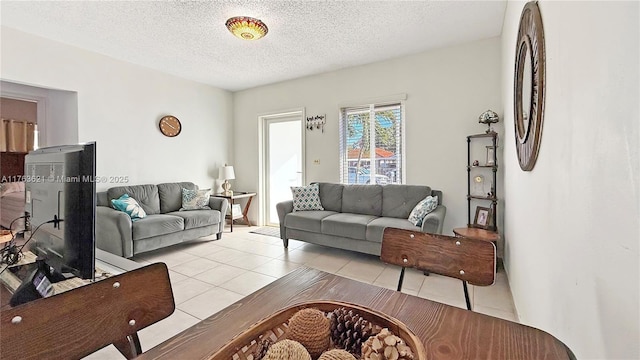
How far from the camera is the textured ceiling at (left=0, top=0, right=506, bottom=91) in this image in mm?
2615

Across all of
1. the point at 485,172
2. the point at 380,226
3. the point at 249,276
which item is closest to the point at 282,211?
the point at 249,276

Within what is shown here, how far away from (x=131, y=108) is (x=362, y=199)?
357cm

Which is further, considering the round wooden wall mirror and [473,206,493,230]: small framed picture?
[473,206,493,230]: small framed picture

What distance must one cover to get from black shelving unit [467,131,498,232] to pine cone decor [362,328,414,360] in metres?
3.07

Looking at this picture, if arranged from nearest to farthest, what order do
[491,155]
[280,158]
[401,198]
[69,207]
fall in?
[69,207] → [491,155] → [401,198] → [280,158]

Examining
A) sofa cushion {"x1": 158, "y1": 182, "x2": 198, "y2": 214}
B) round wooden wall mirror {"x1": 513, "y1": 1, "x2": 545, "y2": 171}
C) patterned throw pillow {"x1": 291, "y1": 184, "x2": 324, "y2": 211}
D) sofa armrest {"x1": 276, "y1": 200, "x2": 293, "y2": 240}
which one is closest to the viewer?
round wooden wall mirror {"x1": 513, "y1": 1, "x2": 545, "y2": 171}

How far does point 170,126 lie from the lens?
4.52 meters

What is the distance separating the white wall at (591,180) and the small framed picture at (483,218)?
190 centimetres

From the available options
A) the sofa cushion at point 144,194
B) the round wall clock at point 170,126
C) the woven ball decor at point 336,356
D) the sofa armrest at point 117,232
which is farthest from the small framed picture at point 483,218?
the round wall clock at point 170,126

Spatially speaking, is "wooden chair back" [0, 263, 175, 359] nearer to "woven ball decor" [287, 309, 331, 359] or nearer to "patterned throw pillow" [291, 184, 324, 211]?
"woven ball decor" [287, 309, 331, 359]

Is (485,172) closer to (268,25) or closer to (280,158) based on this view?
(268,25)

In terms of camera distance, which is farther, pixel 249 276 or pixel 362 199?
pixel 362 199

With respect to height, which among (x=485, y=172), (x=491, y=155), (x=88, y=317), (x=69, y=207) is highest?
(x=491, y=155)

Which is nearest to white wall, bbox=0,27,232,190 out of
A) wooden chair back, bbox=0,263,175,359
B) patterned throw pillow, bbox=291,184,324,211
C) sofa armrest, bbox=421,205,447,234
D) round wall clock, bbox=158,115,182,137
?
round wall clock, bbox=158,115,182,137
